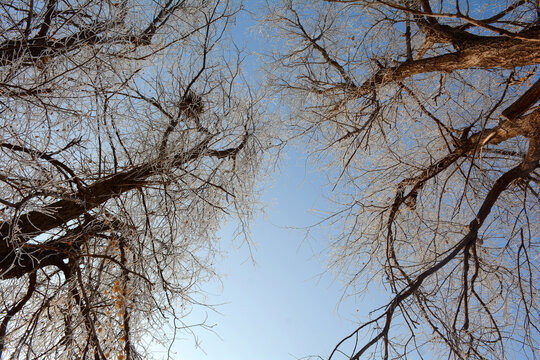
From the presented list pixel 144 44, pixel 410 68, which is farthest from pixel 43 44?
pixel 410 68

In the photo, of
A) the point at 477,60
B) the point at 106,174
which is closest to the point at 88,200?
the point at 106,174

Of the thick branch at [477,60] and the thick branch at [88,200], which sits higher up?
the thick branch at [477,60]

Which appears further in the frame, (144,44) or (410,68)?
(144,44)

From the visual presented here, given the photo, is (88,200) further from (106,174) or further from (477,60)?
(477,60)

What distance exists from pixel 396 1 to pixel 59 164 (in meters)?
2.89

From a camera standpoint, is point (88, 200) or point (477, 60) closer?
point (88, 200)

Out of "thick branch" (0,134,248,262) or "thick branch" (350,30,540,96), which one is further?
"thick branch" (350,30,540,96)

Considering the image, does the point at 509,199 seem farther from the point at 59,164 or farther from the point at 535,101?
the point at 59,164

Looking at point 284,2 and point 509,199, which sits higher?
point 284,2

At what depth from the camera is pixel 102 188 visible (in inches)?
107

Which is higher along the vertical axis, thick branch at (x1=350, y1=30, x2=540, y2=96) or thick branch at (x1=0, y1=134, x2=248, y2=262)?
thick branch at (x1=350, y1=30, x2=540, y2=96)

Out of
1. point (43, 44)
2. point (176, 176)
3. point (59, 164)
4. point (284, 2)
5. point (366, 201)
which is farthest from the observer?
point (284, 2)

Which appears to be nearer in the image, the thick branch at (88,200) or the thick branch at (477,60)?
the thick branch at (88,200)

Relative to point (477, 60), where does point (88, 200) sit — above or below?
below
